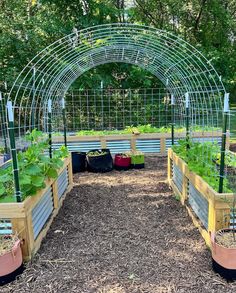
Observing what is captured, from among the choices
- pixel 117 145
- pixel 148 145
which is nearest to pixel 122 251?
pixel 117 145

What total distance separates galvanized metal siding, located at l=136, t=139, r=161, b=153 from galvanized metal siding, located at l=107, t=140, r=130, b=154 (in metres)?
0.30

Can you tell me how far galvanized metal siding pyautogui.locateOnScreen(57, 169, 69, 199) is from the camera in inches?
165

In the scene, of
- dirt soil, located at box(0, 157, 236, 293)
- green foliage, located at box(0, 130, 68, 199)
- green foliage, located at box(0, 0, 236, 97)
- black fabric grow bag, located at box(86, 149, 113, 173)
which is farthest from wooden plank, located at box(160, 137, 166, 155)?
green foliage, located at box(0, 130, 68, 199)

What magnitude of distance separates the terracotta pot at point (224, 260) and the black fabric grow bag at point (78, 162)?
3.95 metres

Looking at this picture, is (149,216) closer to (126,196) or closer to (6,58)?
(126,196)

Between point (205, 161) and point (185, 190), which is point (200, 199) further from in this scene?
point (185, 190)

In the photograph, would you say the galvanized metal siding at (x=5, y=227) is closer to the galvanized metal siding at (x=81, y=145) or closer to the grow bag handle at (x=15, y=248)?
the grow bag handle at (x=15, y=248)

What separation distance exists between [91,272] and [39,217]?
2.91 ft

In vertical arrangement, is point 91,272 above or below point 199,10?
below

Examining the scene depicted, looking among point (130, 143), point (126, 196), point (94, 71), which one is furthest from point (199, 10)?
point (126, 196)

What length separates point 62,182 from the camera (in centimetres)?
441

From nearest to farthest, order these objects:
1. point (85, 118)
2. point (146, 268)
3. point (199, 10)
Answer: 1. point (146, 268)
2. point (85, 118)
3. point (199, 10)

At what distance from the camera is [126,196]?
455 cm

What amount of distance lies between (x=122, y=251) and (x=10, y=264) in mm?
1041
